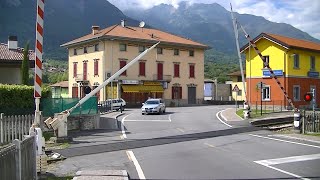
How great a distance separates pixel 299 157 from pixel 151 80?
4863 cm

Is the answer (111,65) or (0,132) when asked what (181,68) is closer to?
(111,65)

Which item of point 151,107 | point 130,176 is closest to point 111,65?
point 151,107

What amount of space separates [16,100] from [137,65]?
128 ft

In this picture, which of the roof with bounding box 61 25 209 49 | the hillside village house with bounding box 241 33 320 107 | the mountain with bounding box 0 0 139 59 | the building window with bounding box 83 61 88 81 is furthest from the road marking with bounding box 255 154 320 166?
→ the mountain with bounding box 0 0 139 59

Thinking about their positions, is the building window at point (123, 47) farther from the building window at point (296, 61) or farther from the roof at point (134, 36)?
the building window at point (296, 61)

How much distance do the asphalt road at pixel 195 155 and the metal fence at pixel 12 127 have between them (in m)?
2.49

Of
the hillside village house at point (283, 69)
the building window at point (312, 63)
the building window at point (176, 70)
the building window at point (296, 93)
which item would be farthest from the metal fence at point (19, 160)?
the building window at point (176, 70)

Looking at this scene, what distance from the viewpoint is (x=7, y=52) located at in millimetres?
34031

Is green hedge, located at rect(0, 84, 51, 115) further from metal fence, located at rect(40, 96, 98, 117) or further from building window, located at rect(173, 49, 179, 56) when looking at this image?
building window, located at rect(173, 49, 179, 56)

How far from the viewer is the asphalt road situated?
1230cm

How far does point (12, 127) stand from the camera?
19391 mm

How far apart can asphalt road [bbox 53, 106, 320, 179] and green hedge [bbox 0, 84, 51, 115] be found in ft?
13.4

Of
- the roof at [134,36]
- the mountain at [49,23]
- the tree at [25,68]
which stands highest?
the mountain at [49,23]

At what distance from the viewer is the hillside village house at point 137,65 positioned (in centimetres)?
5991
